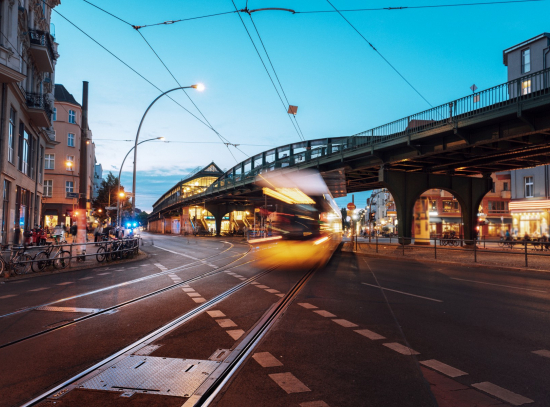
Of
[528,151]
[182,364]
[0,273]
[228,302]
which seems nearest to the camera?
[182,364]

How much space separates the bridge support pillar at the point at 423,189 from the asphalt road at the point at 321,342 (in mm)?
21473

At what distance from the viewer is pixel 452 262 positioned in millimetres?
19578

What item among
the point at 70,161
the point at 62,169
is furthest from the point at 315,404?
the point at 62,169

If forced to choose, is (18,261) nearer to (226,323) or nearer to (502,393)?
(226,323)

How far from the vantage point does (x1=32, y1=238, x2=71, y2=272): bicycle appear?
14.4m

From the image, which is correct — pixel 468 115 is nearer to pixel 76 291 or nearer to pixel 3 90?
pixel 76 291

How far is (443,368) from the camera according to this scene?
15.2 feet

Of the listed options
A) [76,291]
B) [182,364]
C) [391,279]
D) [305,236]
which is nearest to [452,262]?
[391,279]

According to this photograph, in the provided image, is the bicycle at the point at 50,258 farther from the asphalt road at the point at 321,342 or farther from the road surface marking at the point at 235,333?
the road surface marking at the point at 235,333

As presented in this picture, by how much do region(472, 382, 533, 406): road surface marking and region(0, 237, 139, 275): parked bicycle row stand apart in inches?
541

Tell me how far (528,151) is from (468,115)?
7416 mm

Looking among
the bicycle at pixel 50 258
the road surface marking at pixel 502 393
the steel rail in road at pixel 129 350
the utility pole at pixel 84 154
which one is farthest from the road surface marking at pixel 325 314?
the utility pole at pixel 84 154

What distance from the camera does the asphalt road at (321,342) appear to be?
3.89m

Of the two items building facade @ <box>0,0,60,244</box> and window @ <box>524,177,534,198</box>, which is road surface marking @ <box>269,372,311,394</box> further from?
window @ <box>524,177,534,198</box>
